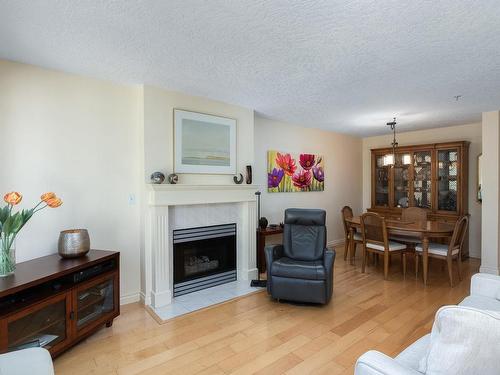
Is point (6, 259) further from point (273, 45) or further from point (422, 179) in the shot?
point (422, 179)

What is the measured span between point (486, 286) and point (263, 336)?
5.94ft

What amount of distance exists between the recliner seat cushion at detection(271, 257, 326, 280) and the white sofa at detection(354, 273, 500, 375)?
1.24 meters

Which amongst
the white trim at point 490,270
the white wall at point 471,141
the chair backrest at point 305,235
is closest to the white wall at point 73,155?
the chair backrest at point 305,235

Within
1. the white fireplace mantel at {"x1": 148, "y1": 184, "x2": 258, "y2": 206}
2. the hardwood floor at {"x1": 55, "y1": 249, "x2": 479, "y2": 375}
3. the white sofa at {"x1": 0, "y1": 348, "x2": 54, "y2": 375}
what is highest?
the white fireplace mantel at {"x1": 148, "y1": 184, "x2": 258, "y2": 206}

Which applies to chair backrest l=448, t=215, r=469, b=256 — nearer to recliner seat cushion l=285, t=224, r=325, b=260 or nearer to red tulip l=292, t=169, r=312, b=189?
recliner seat cushion l=285, t=224, r=325, b=260

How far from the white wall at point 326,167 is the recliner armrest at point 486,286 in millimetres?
2869

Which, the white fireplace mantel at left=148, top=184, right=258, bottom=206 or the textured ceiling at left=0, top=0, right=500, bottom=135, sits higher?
the textured ceiling at left=0, top=0, right=500, bottom=135

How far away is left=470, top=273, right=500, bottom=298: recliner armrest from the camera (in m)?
2.05

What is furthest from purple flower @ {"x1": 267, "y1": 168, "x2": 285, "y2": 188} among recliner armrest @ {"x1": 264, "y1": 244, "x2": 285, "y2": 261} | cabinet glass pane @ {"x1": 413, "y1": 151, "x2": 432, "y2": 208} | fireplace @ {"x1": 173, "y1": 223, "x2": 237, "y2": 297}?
cabinet glass pane @ {"x1": 413, "y1": 151, "x2": 432, "y2": 208}

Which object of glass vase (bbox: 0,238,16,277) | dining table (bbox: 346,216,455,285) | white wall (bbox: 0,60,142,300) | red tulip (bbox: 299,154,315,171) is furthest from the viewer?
red tulip (bbox: 299,154,315,171)

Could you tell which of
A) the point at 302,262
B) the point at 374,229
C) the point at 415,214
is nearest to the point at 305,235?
the point at 302,262

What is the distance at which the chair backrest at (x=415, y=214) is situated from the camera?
14.6 ft

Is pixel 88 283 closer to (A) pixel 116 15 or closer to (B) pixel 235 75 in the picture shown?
(A) pixel 116 15

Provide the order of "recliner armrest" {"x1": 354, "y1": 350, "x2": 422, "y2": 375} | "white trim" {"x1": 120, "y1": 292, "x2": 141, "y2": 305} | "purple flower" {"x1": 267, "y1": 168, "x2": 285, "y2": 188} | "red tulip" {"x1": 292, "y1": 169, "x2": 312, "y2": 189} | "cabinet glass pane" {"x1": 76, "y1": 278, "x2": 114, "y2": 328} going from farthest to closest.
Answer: "red tulip" {"x1": 292, "y1": 169, "x2": 312, "y2": 189}, "purple flower" {"x1": 267, "y1": 168, "x2": 285, "y2": 188}, "white trim" {"x1": 120, "y1": 292, "x2": 141, "y2": 305}, "cabinet glass pane" {"x1": 76, "y1": 278, "x2": 114, "y2": 328}, "recliner armrest" {"x1": 354, "y1": 350, "x2": 422, "y2": 375}
